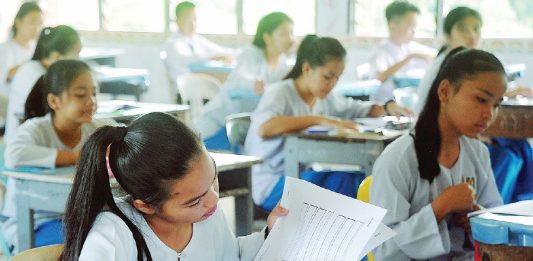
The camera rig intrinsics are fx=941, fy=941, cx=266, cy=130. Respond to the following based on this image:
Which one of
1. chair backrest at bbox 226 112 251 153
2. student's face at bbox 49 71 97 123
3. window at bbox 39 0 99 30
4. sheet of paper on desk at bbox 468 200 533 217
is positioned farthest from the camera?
window at bbox 39 0 99 30

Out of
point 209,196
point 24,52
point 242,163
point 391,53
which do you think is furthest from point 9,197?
point 391,53

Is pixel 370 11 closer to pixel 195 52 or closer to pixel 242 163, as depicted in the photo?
pixel 195 52

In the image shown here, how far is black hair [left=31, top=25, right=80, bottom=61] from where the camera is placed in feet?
15.8

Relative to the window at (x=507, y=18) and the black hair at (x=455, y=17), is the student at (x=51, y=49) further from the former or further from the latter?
the window at (x=507, y=18)

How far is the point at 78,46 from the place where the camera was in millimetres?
4883

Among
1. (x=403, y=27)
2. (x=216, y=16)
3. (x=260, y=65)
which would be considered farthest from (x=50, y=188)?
(x=216, y=16)

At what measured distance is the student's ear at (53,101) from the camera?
322 centimetres

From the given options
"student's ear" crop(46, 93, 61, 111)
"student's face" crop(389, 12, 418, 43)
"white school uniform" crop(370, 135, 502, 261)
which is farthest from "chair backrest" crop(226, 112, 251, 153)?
"student's face" crop(389, 12, 418, 43)

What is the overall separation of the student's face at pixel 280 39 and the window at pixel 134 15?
3.51 m

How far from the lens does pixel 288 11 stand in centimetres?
891

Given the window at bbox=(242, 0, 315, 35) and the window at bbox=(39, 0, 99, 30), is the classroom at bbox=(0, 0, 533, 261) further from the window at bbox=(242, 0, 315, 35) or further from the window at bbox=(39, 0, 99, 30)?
the window at bbox=(39, 0, 99, 30)

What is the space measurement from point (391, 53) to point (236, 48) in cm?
238

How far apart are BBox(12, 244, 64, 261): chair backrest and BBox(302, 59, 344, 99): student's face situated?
2.46 meters

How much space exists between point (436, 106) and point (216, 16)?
23.8ft
